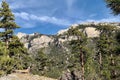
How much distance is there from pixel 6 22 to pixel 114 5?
104 ft

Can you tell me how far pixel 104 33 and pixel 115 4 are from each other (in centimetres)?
3721

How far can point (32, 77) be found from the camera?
43156 mm

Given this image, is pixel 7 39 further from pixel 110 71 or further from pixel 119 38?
pixel 119 38

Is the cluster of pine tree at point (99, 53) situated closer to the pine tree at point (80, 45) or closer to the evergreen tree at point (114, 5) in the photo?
the pine tree at point (80, 45)

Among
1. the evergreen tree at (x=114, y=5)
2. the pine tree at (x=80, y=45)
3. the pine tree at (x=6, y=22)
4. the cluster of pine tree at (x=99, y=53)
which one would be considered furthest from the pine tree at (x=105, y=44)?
the evergreen tree at (x=114, y=5)

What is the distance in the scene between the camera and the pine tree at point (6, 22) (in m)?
46.2

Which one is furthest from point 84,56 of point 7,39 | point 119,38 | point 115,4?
point 115,4

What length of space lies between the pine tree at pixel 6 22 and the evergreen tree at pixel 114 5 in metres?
30.7

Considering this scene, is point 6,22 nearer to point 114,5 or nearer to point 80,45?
point 80,45

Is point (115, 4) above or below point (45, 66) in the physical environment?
above

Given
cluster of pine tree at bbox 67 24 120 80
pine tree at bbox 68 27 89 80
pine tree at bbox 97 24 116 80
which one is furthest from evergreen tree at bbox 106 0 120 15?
pine tree at bbox 97 24 116 80

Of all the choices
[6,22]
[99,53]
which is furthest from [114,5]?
[99,53]

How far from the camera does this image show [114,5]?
56.5ft

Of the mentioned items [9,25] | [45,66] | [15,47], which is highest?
[9,25]
